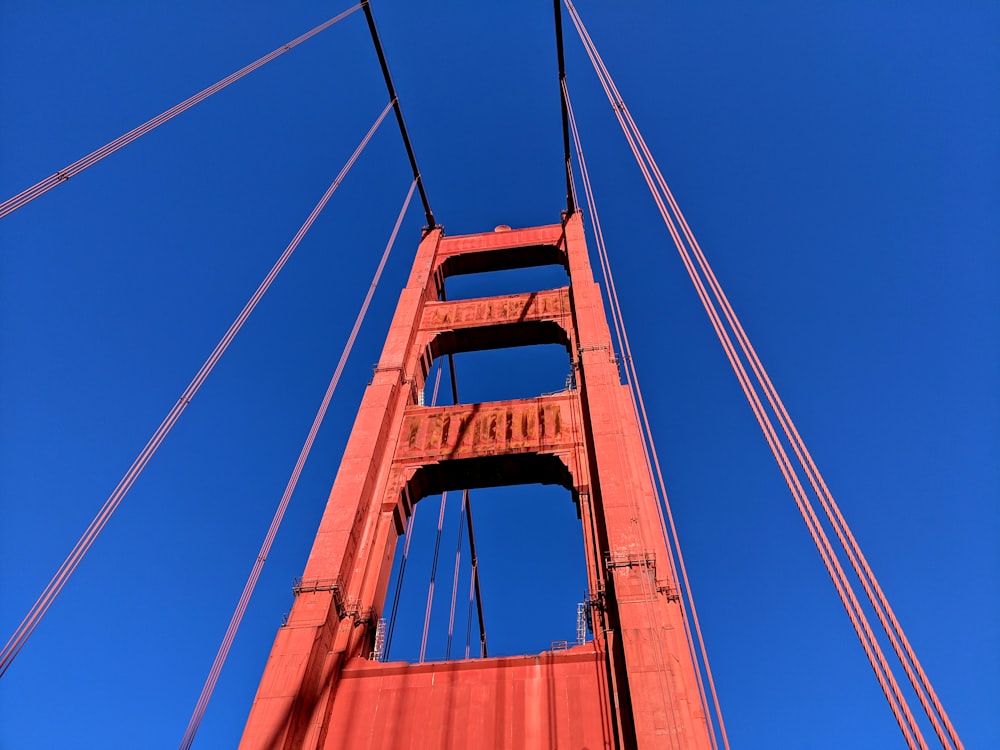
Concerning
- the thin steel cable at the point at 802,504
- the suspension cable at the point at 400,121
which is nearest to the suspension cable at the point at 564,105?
the suspension cable at the point at 400,121

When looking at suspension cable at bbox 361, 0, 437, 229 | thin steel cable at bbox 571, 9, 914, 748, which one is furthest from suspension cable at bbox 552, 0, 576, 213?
thin steel cable at bbox 571, 9, 914, 748

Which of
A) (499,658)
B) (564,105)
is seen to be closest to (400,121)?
(564,105)

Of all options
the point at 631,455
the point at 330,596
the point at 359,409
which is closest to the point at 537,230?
the point at 359,409

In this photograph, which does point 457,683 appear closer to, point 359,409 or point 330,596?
point 330,596

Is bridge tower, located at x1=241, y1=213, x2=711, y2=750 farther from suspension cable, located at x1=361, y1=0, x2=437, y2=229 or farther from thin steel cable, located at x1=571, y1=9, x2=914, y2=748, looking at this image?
suspension cable, located at x1=361, y1=0, x2=437, y2=229

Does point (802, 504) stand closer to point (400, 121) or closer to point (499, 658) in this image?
point (499, 658)

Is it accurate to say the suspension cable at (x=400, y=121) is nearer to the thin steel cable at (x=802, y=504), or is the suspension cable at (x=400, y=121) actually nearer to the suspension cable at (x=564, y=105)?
the suspension cable at (x=564, y=105)

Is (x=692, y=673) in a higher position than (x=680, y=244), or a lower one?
lower

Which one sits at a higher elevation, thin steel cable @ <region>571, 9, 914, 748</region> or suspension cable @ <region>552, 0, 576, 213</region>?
suspension cable @ <region>552, 0, 576, 213</region>
